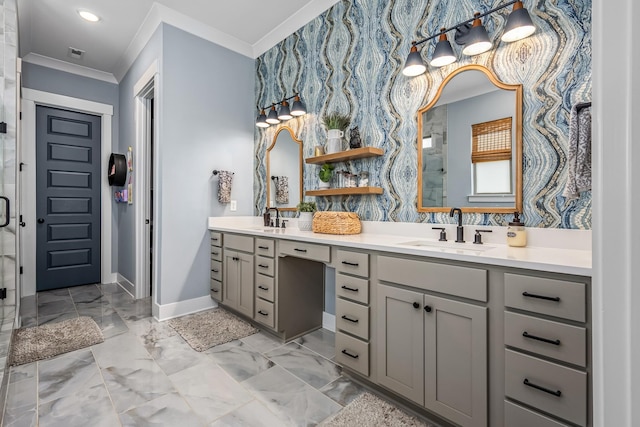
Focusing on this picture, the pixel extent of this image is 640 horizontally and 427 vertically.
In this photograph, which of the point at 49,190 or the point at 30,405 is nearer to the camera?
the point at 30,405

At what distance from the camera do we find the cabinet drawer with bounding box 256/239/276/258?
2.54 metres

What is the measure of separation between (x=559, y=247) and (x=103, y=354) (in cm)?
291

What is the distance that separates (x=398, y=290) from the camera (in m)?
1.69

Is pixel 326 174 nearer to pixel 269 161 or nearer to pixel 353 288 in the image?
pixel 269 161

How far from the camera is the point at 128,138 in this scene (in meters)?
3.99

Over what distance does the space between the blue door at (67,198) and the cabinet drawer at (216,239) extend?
208 cm

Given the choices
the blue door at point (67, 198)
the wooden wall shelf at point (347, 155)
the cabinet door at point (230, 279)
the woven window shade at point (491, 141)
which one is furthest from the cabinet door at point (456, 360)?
the blue door at point (67, 198)

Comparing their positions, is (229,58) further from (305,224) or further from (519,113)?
(519,113)

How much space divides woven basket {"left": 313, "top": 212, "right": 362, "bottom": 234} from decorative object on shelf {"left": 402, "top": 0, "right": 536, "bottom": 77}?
1.06m

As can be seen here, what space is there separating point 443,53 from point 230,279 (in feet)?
8.00

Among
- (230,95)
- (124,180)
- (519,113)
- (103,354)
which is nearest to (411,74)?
(519,113)

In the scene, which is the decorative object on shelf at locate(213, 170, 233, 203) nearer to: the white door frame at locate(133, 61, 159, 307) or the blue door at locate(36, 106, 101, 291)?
the white door frame at locate(133, 61, 159, 307)

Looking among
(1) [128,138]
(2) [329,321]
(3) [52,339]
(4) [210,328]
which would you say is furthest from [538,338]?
(1) [128,138]

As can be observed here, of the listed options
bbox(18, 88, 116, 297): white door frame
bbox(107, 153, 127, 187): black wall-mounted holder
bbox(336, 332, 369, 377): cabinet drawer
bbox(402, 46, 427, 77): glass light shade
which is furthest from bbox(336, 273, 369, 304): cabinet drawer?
bbox(18, 88, 116, 297): white door frame
